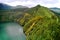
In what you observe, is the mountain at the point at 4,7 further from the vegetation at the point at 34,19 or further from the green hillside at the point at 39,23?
the green hillside at the point at 39,23

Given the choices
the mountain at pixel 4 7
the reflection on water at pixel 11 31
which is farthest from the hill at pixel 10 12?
the reflection on water at pixel 11 31

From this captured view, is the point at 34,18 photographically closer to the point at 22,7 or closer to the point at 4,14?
the point at 22,7

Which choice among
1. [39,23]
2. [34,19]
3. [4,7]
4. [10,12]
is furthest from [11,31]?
[39,23]

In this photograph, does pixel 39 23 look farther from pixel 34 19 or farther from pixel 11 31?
pixel 11 31

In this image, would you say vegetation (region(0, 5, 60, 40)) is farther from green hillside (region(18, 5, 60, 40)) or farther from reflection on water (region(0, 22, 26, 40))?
reflection on water (region(0, 22, 26, 40))

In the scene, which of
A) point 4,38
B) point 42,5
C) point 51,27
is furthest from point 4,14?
point 51,27

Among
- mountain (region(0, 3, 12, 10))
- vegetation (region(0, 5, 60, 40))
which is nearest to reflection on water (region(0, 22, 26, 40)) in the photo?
vegetation (region(0, 5, 60, 40))
